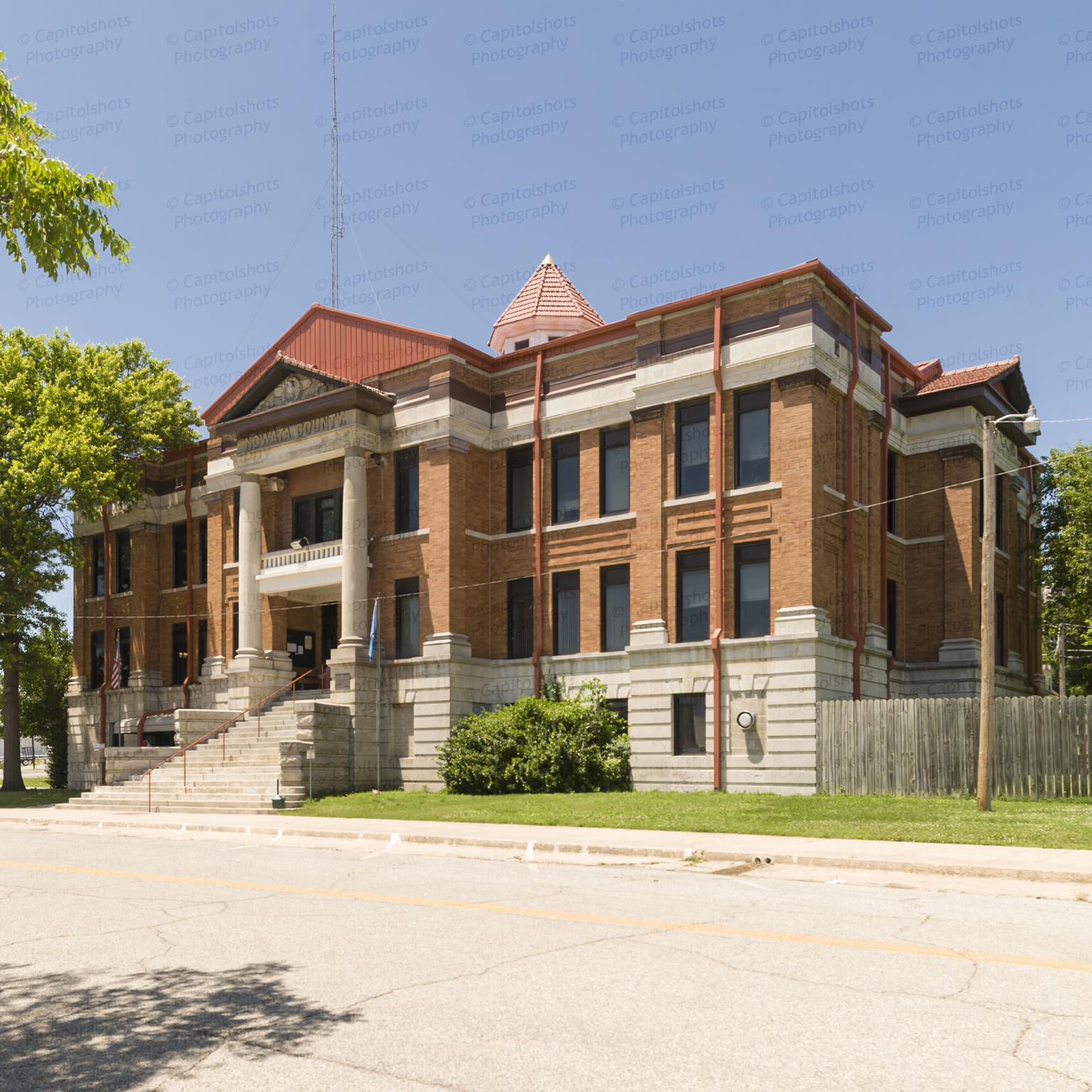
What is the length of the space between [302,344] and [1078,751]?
81.1 ft

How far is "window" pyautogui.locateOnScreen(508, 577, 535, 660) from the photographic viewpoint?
31.4m

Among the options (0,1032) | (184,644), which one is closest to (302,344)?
(184,644)

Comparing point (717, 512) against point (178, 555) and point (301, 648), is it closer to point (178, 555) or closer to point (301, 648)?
point (301, 648)

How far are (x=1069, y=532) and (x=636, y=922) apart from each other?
30282mm

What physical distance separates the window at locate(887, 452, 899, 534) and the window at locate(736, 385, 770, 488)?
6.15 meters

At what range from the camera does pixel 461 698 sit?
30.4 meters

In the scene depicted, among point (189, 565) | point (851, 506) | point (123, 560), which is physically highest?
point (851, 506)

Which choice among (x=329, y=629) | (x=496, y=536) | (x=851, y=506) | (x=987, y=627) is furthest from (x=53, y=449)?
(x=987, y=627)

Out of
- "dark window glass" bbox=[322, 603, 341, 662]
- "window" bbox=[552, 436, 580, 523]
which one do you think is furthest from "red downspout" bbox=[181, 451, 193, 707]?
"window" bbox=[552, 436, 580, 523]

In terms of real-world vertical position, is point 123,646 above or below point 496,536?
below

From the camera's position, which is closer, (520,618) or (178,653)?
(520,618)

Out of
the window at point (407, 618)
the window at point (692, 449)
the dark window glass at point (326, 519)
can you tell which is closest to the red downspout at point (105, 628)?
the dark window glass at point (326, 519)

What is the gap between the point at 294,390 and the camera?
33875mm

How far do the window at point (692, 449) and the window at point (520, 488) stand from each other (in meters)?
4.80
